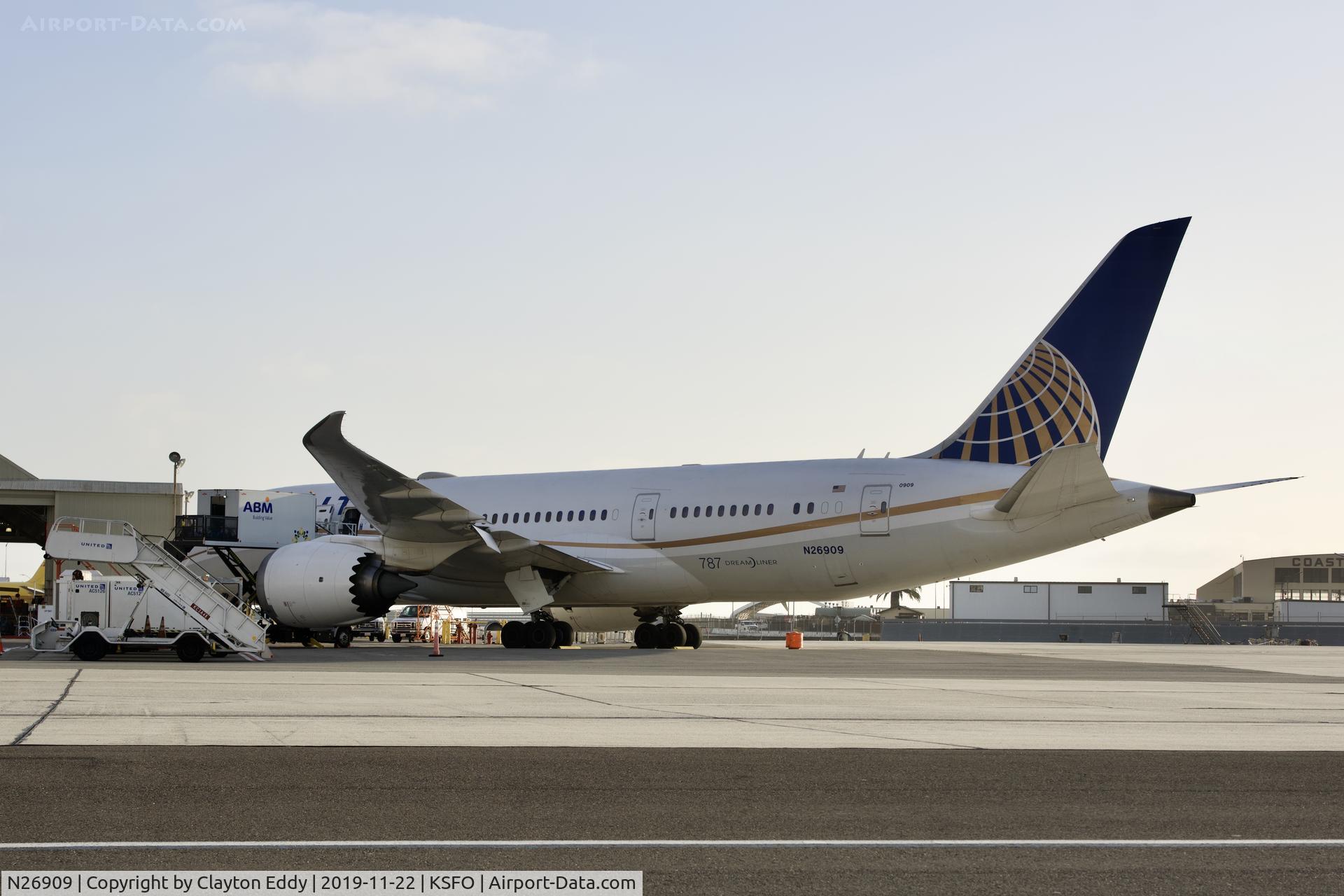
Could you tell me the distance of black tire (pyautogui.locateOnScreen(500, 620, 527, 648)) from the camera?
28812 mm

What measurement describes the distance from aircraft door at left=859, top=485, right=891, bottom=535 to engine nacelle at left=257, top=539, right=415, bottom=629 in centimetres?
983

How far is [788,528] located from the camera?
26078 mm

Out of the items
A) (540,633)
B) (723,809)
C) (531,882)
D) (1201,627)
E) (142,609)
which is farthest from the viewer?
(1201,627)

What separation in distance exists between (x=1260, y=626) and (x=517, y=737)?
47.3 metres

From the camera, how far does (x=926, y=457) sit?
86.2 ft

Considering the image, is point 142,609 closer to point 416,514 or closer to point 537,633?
point 416,514

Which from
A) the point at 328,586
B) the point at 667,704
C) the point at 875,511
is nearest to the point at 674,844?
the point at 667,704

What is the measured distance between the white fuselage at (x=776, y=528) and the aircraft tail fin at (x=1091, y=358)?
1.13 meters

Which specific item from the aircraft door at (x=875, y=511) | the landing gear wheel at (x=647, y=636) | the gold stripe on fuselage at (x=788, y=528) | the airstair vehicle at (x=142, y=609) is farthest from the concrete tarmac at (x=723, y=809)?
the landing gear wheel at (x=647, y=636)

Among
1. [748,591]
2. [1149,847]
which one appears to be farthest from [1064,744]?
[748,591]

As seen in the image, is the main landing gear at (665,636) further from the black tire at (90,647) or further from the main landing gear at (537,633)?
the black tire at (90,647)

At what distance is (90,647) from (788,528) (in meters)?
12.8

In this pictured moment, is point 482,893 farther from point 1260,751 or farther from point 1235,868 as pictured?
point 1260,751

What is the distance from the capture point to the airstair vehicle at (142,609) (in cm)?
2122
